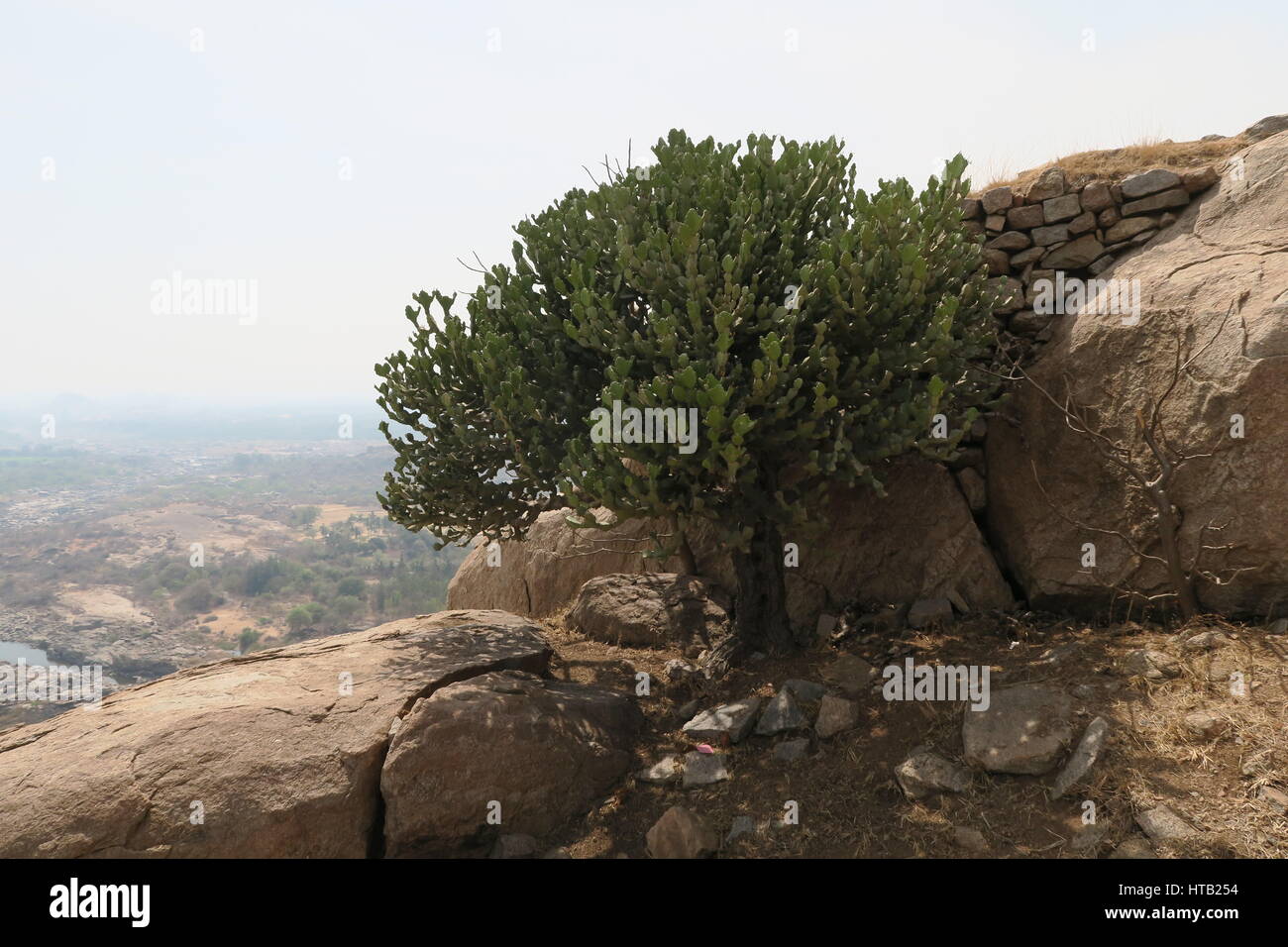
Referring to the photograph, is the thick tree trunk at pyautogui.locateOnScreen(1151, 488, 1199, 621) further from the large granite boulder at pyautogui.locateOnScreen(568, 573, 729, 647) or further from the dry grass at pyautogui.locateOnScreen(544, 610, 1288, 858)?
the large granite boulder at pyautogui.locateOnScreen(568, 573, 729, 647)

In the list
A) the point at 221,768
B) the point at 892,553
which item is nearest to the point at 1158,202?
the point at 892,553

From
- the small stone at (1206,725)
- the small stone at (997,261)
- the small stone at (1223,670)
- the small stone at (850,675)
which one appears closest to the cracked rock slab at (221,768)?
the small stone at (850,675)

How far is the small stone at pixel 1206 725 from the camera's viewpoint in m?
5.50

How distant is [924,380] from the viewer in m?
7.58

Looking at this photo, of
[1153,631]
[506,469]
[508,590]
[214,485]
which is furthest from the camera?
[214,485]

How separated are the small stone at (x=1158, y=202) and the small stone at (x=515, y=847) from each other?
8854mm

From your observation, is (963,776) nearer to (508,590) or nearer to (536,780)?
(536,780)

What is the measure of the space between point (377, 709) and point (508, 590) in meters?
5.33

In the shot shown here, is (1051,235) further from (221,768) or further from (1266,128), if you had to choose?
(221,768)

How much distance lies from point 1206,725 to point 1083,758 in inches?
34.7

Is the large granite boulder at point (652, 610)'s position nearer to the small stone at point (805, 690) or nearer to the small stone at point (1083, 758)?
the small stone at point (805, 690)
